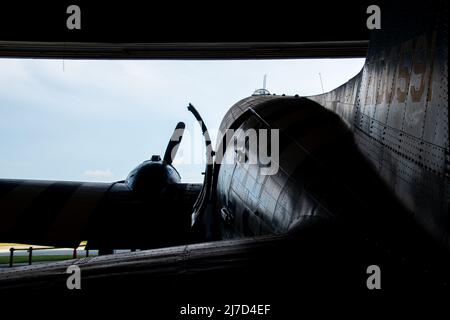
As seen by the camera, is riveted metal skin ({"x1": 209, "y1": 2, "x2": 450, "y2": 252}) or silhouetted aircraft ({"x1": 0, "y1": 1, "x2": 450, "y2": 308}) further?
riveted metal skin ({"x1": 209, "y1": 2, "x2": 450, "y2": 252})

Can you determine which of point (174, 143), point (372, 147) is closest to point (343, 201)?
point (372, 147)

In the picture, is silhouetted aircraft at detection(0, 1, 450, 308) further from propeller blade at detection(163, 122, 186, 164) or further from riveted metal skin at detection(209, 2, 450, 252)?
propeller blade at detection(163, 122, 186, 164)

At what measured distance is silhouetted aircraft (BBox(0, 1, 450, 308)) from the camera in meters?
2.47

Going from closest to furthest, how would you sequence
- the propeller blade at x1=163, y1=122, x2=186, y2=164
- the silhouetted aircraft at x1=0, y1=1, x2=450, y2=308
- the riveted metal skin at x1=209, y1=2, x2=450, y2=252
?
the silhouetted aircraft at x1=0, y1=1, x2=450, y2=308 → the riveted metal skin at x1=209, y1=2, x2=450, y2=252 → the propeller blade at x1=163, y1=122, x2=186, y2=164

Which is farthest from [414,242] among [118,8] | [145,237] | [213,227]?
[118,8]

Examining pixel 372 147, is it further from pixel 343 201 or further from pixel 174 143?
pixel 174 143

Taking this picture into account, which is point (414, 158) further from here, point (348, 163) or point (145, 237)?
point (145, 237)

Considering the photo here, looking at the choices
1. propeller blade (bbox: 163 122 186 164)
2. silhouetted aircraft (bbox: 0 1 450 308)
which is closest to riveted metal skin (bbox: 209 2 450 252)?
silhouetted aircraft (bbox: 0 1 450 308)

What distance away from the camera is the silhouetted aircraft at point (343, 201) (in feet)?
8.10

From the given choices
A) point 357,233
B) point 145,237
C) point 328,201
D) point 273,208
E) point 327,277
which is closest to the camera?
point 327,277

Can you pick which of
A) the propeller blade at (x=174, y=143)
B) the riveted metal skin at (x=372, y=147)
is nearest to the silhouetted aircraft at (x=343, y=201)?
the riveted metal skin at (x=372, y=147)
